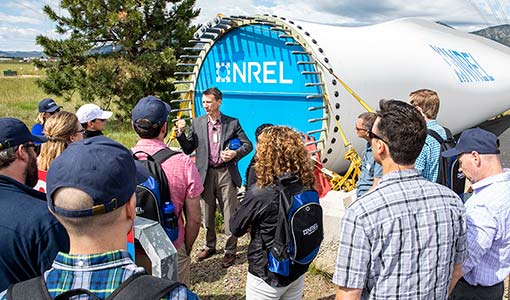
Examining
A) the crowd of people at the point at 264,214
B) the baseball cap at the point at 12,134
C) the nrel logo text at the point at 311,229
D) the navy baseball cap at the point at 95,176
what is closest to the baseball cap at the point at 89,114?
the crowd of people at the point at 264,214

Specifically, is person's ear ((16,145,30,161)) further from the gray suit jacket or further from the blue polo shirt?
the gray suit jacket

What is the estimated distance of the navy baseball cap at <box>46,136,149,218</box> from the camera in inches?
46.3

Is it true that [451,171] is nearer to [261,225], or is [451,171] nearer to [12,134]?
[261,225]

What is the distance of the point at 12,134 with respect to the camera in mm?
2104

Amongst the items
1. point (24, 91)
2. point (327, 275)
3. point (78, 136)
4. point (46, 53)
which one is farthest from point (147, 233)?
point (24, 91)

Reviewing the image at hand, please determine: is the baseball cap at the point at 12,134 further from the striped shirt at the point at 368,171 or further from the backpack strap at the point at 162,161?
the striped shirt at the point at 368,171

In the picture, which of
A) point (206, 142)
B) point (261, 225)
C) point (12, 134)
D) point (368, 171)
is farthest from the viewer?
point (206, 142)

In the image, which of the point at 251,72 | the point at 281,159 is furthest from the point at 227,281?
the point at 251,72

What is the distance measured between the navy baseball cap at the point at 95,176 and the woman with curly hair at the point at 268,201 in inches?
53.0

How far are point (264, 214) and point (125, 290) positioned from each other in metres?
1.54

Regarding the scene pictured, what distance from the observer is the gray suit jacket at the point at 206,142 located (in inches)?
174

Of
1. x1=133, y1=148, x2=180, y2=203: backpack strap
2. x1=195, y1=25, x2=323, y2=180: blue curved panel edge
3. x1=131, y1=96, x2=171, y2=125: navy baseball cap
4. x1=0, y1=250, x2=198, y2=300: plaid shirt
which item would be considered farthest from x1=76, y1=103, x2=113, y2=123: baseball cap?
x1=0, y1=250, x2=198, y2=300: plaid shirt

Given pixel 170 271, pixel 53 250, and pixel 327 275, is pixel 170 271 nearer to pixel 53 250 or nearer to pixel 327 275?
pixel 53 250

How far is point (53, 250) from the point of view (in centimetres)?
168
